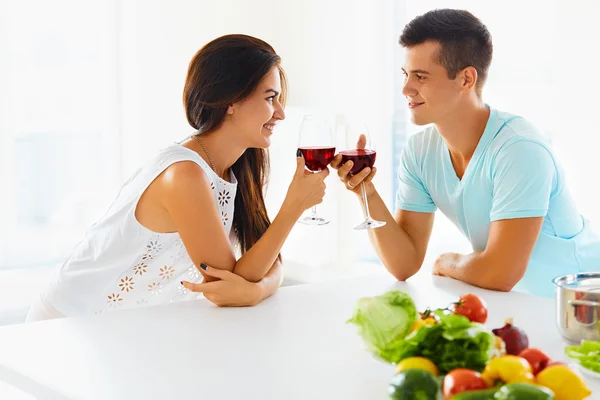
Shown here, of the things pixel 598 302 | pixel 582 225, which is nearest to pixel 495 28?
pixel 582 225

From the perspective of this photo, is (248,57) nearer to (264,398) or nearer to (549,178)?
(549,178)

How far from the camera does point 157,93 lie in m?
5.01

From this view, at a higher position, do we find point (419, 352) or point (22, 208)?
point (419, 352)

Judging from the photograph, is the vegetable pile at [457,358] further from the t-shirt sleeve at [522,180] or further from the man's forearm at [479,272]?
the t-shirt sleeve at [522,180]

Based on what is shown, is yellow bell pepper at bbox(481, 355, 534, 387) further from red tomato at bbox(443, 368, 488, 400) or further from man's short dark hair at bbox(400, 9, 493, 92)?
man's short dark hair at bbox(400, 9, 493, 92)

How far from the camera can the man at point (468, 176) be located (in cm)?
219

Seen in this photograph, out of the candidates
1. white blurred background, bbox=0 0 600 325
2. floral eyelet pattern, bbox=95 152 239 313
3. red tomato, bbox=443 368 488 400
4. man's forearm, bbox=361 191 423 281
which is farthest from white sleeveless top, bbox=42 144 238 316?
white blurred background, bbox=0 0 600 325

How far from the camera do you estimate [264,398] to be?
1271mm

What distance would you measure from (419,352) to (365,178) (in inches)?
44.1

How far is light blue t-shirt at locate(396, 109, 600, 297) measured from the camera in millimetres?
2189

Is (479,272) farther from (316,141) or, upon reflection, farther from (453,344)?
(453,344)

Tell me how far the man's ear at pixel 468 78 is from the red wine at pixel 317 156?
0.61 m

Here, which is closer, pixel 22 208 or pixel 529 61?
pixel 529 61

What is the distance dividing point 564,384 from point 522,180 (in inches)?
46.7
